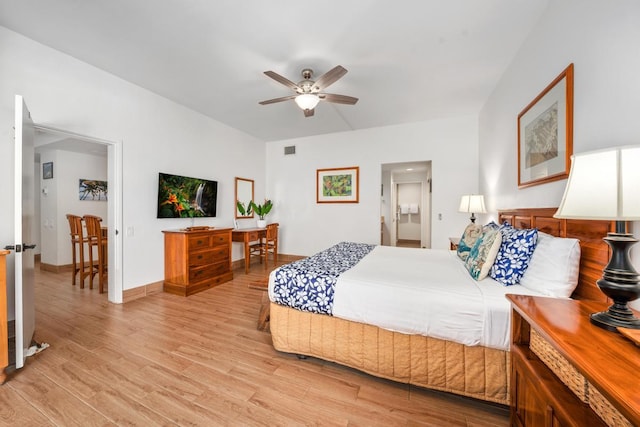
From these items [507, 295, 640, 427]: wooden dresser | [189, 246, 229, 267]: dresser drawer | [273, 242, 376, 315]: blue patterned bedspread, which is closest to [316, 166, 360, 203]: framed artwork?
[189, 246, 229, 267]: dresser drawer

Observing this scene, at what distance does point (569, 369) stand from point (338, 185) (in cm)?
437

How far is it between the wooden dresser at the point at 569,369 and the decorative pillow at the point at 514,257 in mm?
467

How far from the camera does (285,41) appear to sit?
2.25 meters

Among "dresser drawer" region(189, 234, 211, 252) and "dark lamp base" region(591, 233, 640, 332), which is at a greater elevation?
"dark lamp base" region(591, 233, 640, 332)

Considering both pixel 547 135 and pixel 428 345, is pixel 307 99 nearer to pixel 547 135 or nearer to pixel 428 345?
pixel 547 135

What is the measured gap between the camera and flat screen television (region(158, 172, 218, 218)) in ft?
11.2

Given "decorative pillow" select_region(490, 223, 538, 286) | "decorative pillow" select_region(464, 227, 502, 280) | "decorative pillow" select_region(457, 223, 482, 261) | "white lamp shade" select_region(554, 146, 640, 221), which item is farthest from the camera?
"decorative pillow" select_region(457, 223, 482, 261)

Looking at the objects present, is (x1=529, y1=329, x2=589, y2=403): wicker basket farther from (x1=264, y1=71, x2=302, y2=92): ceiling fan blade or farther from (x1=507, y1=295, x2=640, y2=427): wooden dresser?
(x1=264, y1=71, x2=302, y2=92): ceiling fan blade

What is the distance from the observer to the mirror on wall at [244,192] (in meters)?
4.87

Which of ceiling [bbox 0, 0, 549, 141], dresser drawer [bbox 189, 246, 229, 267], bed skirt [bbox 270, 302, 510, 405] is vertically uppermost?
ceiling [bbox 0, 0, 549, 141]

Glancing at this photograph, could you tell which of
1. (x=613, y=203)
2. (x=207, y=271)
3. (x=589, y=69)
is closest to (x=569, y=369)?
(x=613, y=203)

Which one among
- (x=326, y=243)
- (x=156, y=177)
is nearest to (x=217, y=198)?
(x=156, y=177)

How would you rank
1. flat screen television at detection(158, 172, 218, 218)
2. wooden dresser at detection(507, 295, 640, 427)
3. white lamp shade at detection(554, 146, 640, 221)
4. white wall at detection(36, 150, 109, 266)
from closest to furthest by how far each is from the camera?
wooden dresser at detection(507, 295, 640, 427) → white lamp shade at detection(554, 146, 640, 221) → flat screen television at detection(158, 172, 218, 218) → white wall at detection(36, 150, 109, 266)

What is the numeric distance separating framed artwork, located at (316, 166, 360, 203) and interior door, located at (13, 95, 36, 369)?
158 inches
